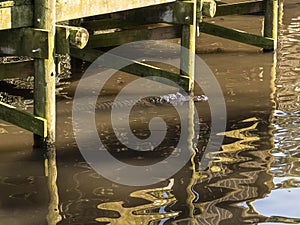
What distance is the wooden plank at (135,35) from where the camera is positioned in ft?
31.0

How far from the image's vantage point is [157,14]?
9.48 m

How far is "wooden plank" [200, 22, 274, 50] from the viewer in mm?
11562

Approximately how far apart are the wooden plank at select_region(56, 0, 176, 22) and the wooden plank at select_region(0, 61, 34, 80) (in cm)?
66

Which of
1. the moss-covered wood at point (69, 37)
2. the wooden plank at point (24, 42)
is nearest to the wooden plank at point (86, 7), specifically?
the moss-covered wood at point (69, 37)

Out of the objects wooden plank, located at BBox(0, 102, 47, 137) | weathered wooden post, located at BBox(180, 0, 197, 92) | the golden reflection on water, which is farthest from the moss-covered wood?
weathered wooden post, located at BBox(180, 0, 197, 92)

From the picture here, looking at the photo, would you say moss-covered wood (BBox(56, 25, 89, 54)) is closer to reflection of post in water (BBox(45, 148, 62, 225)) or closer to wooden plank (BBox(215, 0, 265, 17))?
reflection of post in water (BBox(45, 148, 62, 225))

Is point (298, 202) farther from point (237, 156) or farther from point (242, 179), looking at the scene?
point (237, 156)

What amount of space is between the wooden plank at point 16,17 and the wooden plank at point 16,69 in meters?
0.72

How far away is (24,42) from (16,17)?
254 mm

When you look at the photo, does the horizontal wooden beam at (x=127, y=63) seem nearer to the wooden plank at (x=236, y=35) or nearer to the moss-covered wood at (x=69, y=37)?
the moss-covered wood at (x=69, y=37)

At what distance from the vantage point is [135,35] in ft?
31.1

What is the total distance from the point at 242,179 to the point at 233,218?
919 millimetres

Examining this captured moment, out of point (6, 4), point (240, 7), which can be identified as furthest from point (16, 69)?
point (240, 7)

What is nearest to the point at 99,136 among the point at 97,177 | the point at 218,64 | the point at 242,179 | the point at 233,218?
the point at 97,177
